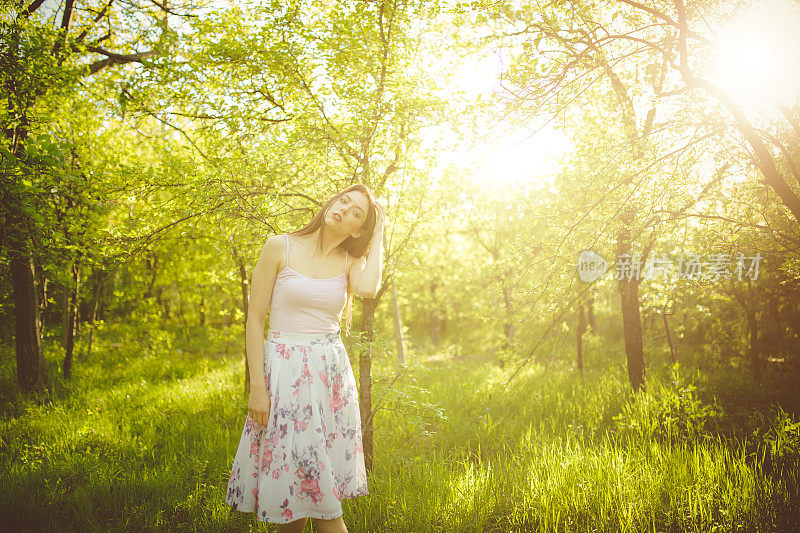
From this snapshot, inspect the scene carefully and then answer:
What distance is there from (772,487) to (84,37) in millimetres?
10503

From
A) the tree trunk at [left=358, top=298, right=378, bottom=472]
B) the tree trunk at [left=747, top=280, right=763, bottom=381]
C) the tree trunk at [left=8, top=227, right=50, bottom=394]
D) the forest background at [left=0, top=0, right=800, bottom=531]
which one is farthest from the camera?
the tree trunk at [left=747, top=280, right=763, bottom=381]

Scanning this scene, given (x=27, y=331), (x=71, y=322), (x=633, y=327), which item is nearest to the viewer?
(x=633, y=327)

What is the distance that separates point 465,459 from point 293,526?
2644mm

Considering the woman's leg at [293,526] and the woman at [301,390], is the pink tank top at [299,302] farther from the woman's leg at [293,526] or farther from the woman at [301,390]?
the woman's leg at [293,526]

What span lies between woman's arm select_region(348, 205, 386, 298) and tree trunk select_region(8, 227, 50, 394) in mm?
6863

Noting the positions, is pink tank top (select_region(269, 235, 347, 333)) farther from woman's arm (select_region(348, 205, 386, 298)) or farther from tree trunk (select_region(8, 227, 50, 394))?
tree trunk (select_region(8, 227, 50, 394))

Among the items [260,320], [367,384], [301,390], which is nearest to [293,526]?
[301,390]

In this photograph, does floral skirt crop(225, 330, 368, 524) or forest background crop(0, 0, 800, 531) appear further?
forest background crop(0, 0, 800, 531)

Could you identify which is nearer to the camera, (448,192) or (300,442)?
(300,442)

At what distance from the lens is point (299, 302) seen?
223 centimetres

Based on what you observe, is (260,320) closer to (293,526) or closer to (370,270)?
(370,270)

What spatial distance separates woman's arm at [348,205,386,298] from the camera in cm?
249

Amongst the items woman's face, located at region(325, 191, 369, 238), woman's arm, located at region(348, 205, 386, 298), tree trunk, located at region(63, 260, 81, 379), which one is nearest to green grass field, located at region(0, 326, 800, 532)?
tree trunk, located at region(63, 260, 81, 379)

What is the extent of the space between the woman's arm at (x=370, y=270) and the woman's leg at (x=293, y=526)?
1191mm
